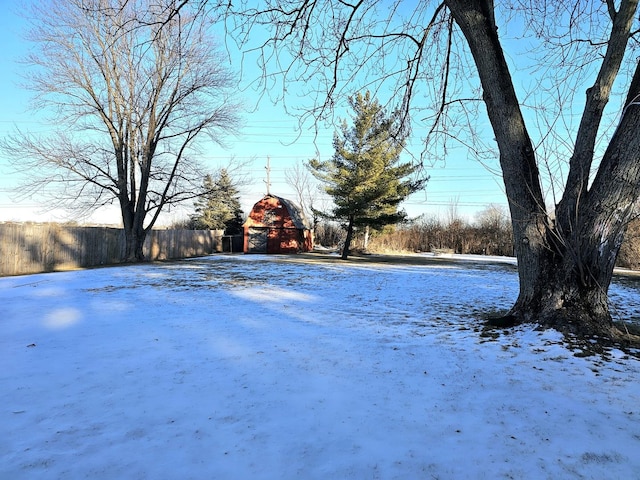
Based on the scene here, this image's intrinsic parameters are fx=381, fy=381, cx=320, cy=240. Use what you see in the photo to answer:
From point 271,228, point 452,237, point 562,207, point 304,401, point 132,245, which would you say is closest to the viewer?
point 304,401

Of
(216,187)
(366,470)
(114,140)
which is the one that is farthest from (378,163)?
(366,470)

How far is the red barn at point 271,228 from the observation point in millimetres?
29906

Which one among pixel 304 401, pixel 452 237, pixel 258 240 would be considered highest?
pixel 452 237

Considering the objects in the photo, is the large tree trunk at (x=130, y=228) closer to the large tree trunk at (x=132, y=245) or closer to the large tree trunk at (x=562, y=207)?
the large tree trunk at (x=132, y=245)

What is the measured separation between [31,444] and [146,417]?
0.63 meters

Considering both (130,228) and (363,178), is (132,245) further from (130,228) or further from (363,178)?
(363,178)

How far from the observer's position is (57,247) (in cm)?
1590

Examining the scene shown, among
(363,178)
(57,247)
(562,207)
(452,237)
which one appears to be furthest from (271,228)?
(562,207)

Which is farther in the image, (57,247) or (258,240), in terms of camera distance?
(258,240)

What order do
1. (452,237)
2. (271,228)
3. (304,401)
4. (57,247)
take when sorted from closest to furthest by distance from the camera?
(304,401) < (57,247) < (271,228) < (452,237)

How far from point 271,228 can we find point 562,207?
85.6 feet

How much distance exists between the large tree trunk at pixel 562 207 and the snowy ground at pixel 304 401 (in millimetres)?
536

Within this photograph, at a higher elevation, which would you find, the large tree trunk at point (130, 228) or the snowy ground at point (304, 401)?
the large tree trunk at point (130, 228)

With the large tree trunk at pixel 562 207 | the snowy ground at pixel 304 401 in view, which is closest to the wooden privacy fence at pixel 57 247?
the snowy ground at pixel 304 401
